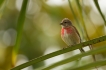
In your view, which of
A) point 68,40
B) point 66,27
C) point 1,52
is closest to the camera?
point 68,40

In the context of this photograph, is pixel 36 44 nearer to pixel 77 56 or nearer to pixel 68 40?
pixel 68 40

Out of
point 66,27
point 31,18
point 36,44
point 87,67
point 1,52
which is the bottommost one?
point 87,67

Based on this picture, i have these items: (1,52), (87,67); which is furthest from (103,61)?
(1,52)

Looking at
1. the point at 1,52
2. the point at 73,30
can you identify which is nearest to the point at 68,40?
the point at 73,30

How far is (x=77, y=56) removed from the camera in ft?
2.50

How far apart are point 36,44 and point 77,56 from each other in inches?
187

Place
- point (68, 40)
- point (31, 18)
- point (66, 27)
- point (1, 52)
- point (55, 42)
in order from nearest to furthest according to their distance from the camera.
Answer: point (68, 40) < point (66, 27) < point (1, 52) < point (55, 42) < point (31, 18)

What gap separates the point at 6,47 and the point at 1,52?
0.15 m

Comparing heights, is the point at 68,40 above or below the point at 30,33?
below

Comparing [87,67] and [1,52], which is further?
[1,52]

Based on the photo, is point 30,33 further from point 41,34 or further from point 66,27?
point 66,27

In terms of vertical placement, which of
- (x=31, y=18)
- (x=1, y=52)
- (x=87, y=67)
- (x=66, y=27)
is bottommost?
(x=87, y=67)

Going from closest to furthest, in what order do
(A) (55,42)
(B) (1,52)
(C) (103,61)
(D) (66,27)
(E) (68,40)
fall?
1. (C) (103,61)
2. (E) (68,40)
3. (D) (66,27)
4. (B) (1,52)
5. (A) (55,42)

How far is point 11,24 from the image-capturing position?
19.6 feet
